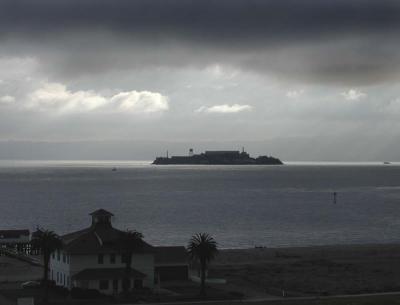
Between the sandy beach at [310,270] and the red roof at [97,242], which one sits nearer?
the red roof at [97,242]

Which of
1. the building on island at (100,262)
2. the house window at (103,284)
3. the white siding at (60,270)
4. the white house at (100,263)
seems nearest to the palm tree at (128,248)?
the building on island at (100,262)

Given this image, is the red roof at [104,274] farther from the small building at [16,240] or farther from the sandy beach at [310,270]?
the small building at [16,240]

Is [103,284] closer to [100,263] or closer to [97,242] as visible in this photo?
[100,263]

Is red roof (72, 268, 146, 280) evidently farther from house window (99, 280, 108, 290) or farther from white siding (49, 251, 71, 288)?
white siding (49, 251, 71, 288)

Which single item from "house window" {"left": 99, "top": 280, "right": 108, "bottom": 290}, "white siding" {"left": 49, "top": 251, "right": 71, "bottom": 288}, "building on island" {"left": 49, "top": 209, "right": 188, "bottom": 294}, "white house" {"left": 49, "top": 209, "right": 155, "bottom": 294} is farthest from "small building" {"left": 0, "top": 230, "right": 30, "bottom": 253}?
"house window" {"left": 99, "top": 280, "right": 108, "bottom": 290}

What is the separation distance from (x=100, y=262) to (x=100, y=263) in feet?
0.28

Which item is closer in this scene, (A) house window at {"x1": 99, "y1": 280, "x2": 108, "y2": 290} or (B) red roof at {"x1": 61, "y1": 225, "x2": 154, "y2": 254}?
(A) house window at {"x1": 99, "y1": 280, "x2": 108, "y2": 290}


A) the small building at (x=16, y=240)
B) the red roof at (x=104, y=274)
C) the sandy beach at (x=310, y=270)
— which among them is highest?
the red roof at (x=104, y=274)

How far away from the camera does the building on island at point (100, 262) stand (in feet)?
208

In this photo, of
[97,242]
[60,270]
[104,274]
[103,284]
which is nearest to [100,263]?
[104,274]

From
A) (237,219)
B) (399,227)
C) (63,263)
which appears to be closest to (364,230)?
(399,227)

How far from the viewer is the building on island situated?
208 feet

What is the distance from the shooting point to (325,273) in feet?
251

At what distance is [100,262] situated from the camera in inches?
2547
